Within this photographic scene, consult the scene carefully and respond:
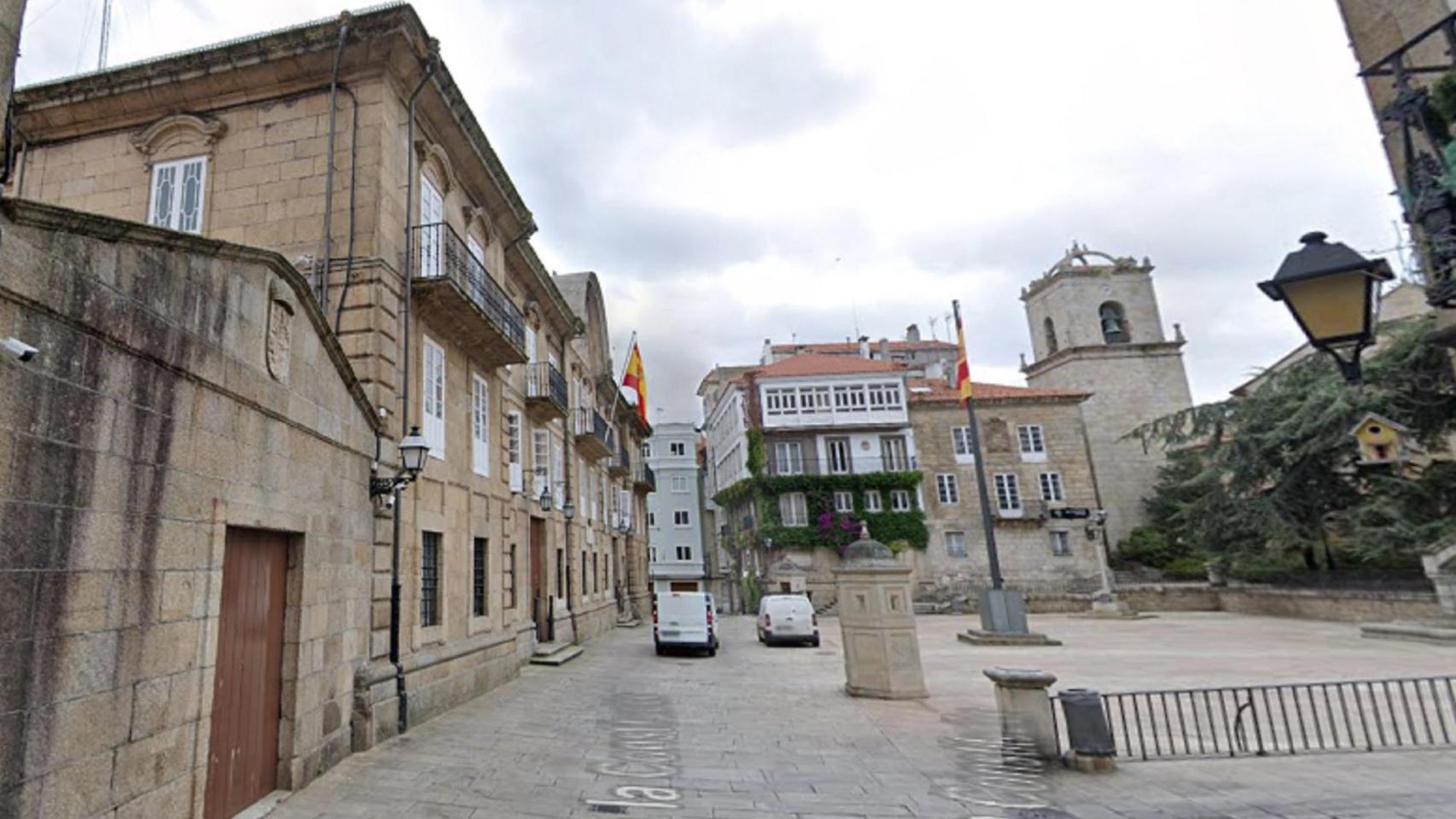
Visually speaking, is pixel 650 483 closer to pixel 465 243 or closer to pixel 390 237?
pixel 465 243

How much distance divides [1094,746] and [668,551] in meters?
48.6

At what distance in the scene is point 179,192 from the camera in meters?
10.2

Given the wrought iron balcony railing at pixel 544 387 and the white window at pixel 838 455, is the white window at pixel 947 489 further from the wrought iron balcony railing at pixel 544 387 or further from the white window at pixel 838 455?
the wrought iron balcony railing at pixel 544 387

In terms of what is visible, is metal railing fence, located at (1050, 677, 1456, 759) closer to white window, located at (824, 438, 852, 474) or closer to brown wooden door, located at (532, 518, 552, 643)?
brown wooden door, located at (532, 518, 552, 643)

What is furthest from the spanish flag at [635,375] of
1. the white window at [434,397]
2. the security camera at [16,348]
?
the security camera at [16,348]

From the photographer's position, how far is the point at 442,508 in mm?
10695

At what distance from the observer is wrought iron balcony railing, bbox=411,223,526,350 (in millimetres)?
10438

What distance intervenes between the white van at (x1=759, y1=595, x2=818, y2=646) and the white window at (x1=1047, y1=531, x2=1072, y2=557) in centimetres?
2204

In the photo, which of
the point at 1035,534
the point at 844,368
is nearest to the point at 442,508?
the point at 844,368

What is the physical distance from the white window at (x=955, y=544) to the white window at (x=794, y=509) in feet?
25.2

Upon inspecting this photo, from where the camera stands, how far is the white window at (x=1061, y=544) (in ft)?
118

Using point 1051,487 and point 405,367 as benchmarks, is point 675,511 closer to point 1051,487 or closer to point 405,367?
point 1051,487

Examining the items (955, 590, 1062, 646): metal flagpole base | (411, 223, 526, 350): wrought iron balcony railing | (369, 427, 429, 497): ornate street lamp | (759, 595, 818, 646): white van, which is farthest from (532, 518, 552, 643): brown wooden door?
(955, 590, 1062, 646): metal flagpole base

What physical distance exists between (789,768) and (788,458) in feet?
103
